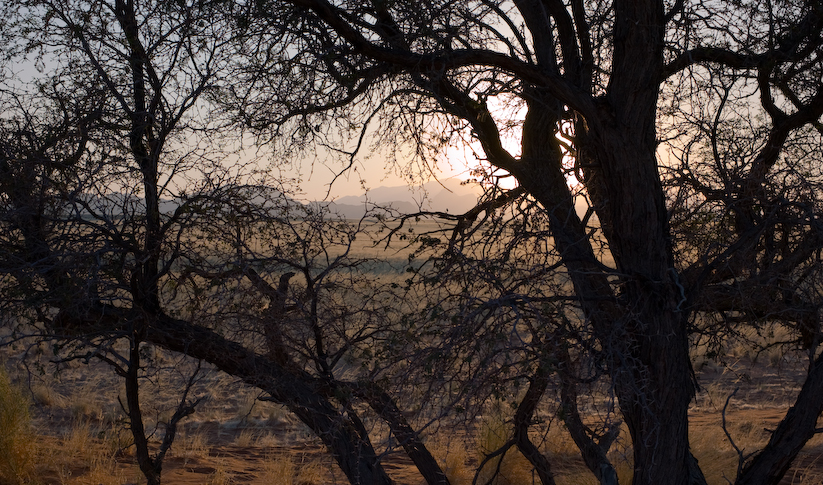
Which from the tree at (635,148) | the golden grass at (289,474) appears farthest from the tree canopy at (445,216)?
the golden grass at (289,474)

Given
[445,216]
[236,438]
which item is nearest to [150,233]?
[445,216]

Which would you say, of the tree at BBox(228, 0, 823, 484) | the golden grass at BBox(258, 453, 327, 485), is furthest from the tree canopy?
the golden grass at BBox(258, 453, 327, 485)

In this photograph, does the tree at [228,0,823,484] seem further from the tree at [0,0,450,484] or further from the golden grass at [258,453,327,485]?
the golden grass at [258,453,327,485]

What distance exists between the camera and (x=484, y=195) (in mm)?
5949

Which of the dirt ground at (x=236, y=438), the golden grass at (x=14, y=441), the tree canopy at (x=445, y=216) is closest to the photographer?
the tree canopy at (x=445, y=216)

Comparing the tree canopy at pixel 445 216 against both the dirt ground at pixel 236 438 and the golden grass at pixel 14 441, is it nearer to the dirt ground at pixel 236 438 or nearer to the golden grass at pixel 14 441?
the dirt ground at pixel 236 438

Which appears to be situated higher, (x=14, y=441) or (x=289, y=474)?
(x=14, y=441)

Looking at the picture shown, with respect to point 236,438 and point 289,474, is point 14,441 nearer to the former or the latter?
point 289,474

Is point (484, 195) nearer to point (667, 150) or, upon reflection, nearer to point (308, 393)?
point (667, 150)

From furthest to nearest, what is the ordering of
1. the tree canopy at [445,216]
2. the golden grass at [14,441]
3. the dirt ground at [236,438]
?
the dirt ground at [236,438]
the golden grass at [14,441]
the tree canopy at [445,216]

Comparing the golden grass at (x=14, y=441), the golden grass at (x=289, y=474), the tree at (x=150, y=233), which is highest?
the tree at (x=150, y=233)

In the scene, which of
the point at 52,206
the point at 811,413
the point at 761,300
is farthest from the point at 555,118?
the point at 52,206

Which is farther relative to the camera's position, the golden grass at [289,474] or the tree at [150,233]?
the golden grass at [289,474]

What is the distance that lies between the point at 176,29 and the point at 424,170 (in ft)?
8.50
